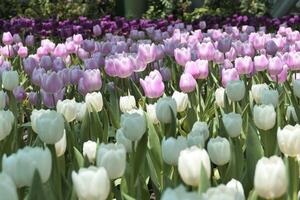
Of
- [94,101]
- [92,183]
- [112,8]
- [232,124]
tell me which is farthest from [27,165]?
[112,8]

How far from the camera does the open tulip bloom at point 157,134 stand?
56.4 inches

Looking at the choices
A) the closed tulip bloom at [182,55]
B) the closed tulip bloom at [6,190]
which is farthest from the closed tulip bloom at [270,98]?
the closed tulip bloom at [6,190]

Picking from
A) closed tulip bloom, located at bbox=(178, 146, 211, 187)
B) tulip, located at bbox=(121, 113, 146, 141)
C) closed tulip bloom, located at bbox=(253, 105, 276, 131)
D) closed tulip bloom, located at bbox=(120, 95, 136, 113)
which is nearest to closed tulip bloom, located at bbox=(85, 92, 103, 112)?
closed tulip bloom, located at bbox=(120, 95, 136, 113)

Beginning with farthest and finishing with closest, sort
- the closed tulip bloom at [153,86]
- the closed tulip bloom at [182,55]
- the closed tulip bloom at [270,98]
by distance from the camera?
1. the closed tulip bloom at [182,55]
2. the closed tulip bloom at [153,86]
3. the closed tulip bloom at [270,98]

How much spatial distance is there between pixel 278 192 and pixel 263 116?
2.35ft

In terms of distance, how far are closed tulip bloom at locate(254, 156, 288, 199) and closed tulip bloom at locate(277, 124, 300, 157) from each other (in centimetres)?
37

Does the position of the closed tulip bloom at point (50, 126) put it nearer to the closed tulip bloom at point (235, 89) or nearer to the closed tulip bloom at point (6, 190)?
the closed tulip bloom at point (6, 190)

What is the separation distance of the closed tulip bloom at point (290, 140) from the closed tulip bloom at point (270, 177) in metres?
0.37

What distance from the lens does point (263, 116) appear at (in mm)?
2039

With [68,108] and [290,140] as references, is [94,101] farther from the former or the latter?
[290,140]

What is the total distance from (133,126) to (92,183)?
590 millimetres

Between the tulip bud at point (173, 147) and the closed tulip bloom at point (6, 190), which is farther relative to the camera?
the tulip bud at point (173, 147)

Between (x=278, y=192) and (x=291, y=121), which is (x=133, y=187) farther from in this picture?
(x=291, y=121)

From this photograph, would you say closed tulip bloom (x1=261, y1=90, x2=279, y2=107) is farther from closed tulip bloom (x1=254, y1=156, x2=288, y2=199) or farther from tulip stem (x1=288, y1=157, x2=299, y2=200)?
closed tulip bloom (x1=254, y1=156, x2=288, y2=199)
